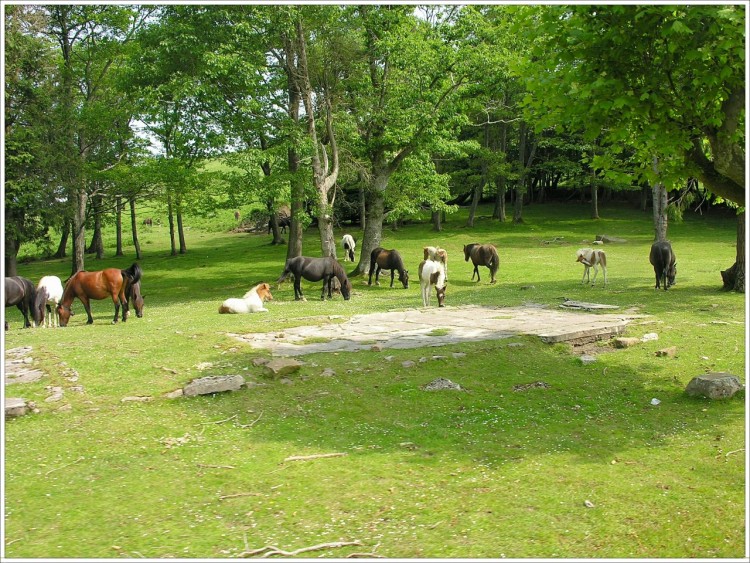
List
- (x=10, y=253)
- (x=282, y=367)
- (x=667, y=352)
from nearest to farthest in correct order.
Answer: (x=282, y=367)
(x=667, y=352)
(x=10, y=253)

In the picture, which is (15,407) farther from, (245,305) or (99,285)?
(245,305)

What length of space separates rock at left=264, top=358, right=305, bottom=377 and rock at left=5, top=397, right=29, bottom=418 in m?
3.58

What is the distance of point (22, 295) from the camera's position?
17672mm

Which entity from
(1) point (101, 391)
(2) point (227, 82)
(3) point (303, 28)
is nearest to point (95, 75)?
(2) point (227, 82)

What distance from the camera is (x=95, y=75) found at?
35375 mm

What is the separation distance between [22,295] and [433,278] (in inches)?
466

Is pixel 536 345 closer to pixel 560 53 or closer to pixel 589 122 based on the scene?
pixel 589 122

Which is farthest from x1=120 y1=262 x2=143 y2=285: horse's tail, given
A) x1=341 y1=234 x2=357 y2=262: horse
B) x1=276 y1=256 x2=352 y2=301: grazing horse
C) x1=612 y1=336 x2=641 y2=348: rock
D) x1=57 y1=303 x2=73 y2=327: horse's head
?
x1=341 y1=234 x2=357 y2=262: horse

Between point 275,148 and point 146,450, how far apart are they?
65.9 feet

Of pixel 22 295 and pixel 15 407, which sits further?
pixel 22 295

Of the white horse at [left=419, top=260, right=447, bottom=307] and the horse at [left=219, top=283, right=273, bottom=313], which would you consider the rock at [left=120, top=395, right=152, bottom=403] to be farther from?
the white horse at [left=419, top=260, right=447, bottom=307]

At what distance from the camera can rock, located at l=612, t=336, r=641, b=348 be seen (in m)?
13.0

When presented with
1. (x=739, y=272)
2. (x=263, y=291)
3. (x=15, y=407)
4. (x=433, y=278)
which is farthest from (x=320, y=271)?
(x=15, y=407)

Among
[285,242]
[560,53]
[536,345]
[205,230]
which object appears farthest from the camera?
[205,230]
